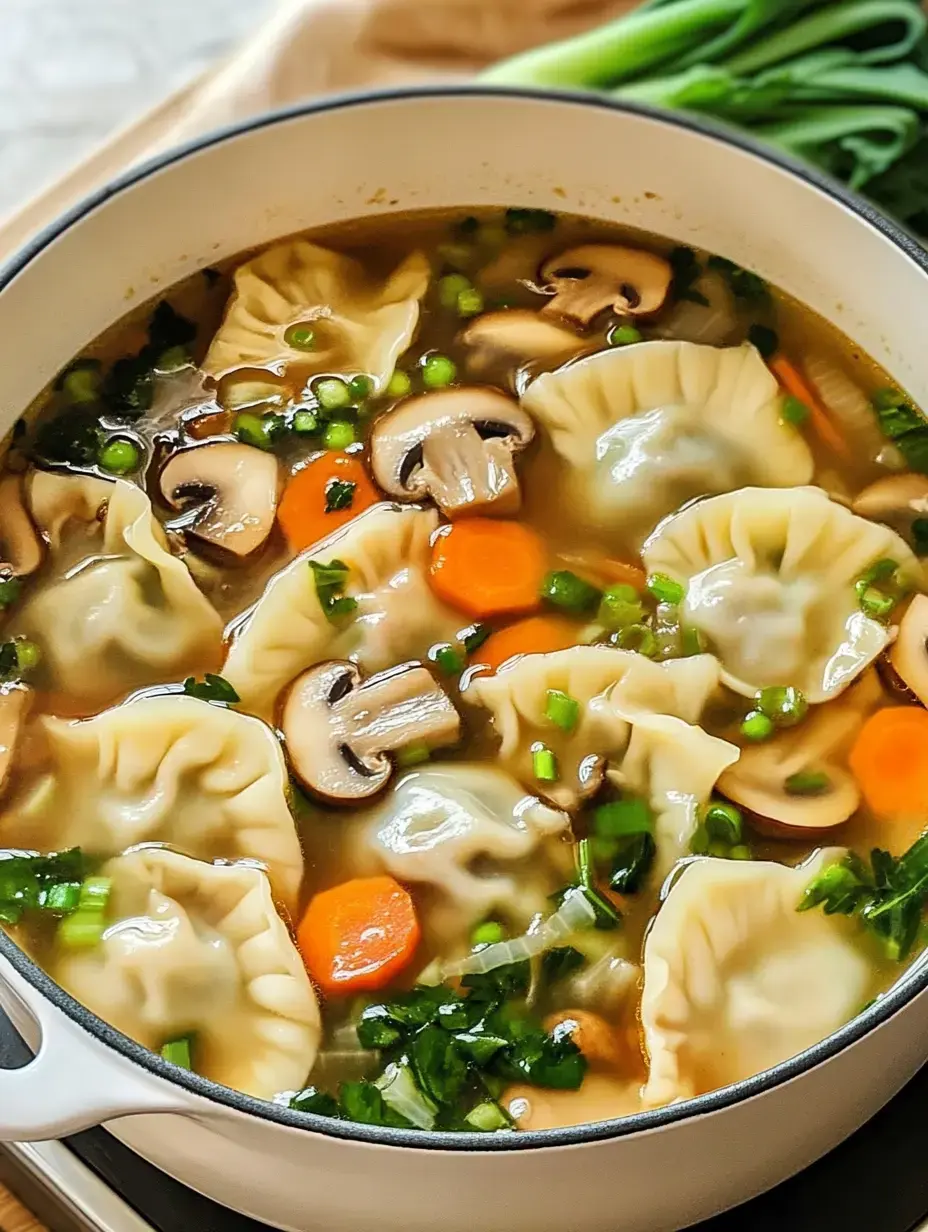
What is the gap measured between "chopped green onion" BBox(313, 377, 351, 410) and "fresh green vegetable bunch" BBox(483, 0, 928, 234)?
75 cm

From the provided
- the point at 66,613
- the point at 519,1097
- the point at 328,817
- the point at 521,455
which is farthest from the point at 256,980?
the point at 521,455

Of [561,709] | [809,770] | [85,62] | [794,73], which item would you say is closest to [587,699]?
[561,709]

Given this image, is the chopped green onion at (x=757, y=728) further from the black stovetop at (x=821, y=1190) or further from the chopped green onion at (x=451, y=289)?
the chopped green onion at (x=451, y=289)

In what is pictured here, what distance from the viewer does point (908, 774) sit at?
1526mm

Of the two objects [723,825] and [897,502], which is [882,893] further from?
[897,502]

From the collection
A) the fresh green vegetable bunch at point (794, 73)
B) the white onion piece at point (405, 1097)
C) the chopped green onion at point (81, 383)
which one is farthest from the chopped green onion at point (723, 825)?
the fresh green vegetable bunch at point (794, 73)

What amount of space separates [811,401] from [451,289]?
537 millimetres

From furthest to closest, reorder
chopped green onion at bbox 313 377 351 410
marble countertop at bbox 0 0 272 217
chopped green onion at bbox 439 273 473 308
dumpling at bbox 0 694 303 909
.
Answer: marble countertop at bbox 0 0 272 217 < chopped green onion at bbox 439 273 473 308 < chopped green onion at bbox 313 377 351 410 < dumpling at bbox 0 694 303 909

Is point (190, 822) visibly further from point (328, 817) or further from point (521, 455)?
point (521, 455)

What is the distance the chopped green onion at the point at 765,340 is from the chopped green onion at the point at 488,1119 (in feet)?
3.56

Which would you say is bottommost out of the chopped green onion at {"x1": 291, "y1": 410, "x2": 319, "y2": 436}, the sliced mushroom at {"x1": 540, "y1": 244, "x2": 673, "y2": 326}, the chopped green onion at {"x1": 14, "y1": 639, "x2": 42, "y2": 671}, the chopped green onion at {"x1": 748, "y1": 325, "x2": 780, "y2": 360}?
the chopped green onion at {"x1": 14, "y1": 639, "x2": 42, "y2": 671}

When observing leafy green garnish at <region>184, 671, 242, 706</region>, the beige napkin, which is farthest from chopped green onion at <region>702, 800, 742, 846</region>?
the beige napkin

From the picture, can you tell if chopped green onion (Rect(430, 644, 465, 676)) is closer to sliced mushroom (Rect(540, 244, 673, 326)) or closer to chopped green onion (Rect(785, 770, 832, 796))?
chopped green onion (Rect(785, 770, 832, 796))

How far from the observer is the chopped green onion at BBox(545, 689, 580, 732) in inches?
60.7
